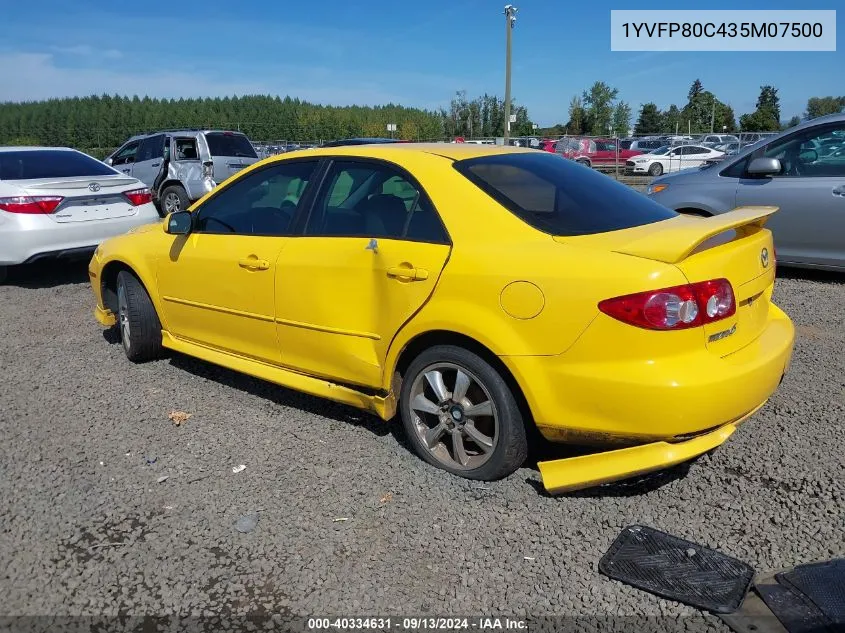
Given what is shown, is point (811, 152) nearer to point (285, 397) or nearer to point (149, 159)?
point (285, 397)

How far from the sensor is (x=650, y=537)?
274 cm

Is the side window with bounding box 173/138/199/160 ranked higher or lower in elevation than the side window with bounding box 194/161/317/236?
higher

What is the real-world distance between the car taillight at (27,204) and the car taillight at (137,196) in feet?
2.82

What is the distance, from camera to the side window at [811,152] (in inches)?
256

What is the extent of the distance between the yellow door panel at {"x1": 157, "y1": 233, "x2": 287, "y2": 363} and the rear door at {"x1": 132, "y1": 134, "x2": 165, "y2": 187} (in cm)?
1098

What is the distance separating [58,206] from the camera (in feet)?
23.8

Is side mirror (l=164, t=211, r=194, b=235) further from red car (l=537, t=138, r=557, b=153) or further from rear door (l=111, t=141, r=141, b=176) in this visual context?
red car (l=537, t=138, r=557, b=153)

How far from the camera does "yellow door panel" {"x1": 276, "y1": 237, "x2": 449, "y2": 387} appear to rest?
3160 mm

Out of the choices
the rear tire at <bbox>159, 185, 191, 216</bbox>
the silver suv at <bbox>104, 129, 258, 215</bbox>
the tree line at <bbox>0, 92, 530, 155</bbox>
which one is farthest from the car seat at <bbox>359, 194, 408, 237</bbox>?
the tree line at <bbox>0, 92, 530, 155</bbox>

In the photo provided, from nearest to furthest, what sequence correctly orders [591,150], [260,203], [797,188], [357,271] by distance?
[357,271]
[260,203]
[797,188]
[591,150]


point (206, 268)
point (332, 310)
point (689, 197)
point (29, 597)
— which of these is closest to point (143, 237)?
point (206, 268)

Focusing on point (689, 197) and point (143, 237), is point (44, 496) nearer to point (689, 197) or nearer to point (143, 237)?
point (143, 237)

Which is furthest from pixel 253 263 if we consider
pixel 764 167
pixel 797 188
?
pixel 797 188

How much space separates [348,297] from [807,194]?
525 cm
